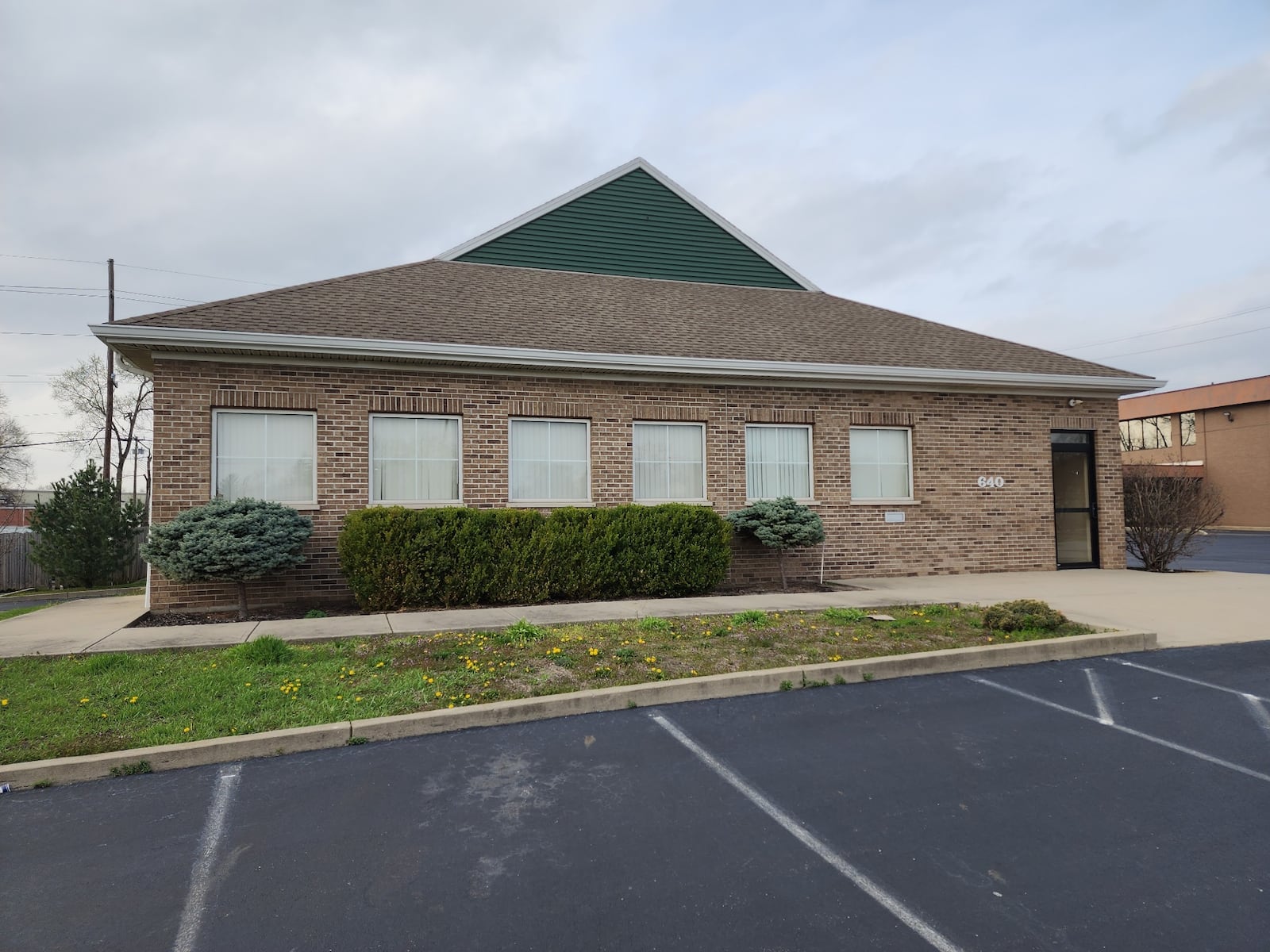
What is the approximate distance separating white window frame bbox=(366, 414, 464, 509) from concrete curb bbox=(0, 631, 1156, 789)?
5567mm

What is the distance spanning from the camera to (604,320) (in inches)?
496

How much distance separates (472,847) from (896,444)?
11.3 m

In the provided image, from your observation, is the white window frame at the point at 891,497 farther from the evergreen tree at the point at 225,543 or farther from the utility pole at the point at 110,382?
the utility pole at the point at 110,382

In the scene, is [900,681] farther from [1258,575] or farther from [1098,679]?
[1258,575]

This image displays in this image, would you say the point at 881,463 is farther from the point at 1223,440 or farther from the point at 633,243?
the point at 1223,440

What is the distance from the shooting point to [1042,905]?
9.87 feet

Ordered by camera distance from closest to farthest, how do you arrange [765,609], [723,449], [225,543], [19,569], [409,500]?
[225,543], [765,609], [409,500], [723,449], [19,569]

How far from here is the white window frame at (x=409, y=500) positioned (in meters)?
10.5

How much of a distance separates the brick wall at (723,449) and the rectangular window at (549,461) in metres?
0.18

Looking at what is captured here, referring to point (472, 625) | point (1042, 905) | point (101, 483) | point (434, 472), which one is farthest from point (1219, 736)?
point (101, 483)

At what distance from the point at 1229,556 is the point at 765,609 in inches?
711

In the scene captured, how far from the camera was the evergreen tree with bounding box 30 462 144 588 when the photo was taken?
16516 millimetres

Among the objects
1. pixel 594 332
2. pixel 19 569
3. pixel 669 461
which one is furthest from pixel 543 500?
pixel 19 569

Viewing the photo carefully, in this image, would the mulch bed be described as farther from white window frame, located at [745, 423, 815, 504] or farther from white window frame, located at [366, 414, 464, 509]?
white window frame, located at [745, 423, 815, 504]
